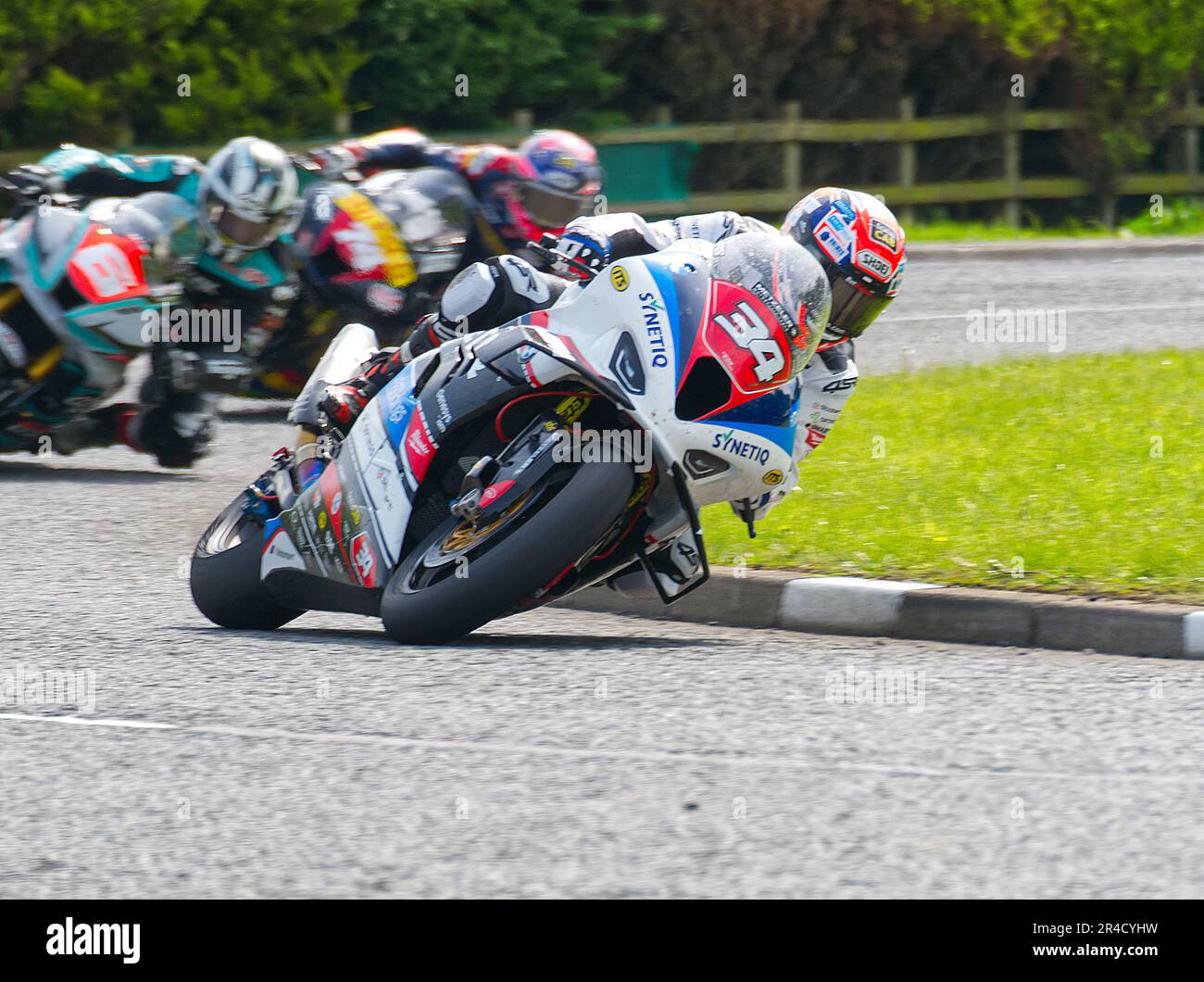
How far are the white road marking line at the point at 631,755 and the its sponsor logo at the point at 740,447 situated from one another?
3.84 feet

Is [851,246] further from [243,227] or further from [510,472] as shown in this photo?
[243,227]

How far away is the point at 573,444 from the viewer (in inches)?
233

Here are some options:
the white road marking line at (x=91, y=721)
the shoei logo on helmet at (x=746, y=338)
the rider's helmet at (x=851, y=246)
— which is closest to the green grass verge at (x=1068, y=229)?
the rider's helmet at (x=851, y=246)

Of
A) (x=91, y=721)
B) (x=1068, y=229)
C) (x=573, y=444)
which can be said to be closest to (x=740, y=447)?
(x=573, y=444)

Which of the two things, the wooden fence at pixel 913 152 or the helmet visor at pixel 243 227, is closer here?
the helmet visor at pixel 243 227

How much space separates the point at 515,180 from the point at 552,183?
0.23m

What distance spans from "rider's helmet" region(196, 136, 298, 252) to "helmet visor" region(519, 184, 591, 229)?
4.27 feet

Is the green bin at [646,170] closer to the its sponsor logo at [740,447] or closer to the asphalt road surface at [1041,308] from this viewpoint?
the asphalt road surface at [1041,308]

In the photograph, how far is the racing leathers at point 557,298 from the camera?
6.41 metres

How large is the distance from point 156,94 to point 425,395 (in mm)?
15878

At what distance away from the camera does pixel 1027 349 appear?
1430 cm
